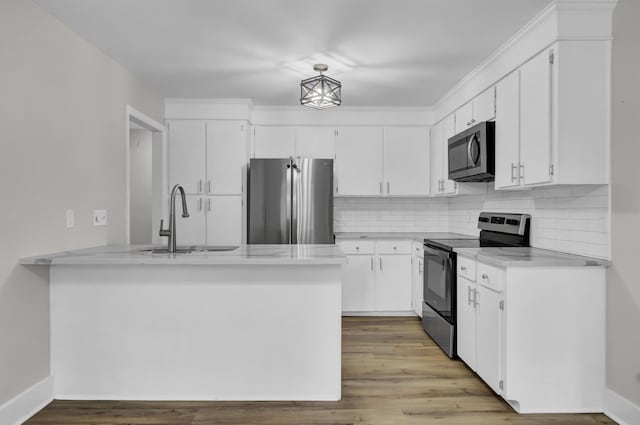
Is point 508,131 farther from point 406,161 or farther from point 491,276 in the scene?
point 406,161

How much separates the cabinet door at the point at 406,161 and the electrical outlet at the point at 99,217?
9.51 ft

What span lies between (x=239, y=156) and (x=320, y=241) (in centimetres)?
124

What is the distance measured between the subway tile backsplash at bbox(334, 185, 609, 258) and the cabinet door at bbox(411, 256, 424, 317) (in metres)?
0.68

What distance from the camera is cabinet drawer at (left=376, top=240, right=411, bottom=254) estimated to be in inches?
180

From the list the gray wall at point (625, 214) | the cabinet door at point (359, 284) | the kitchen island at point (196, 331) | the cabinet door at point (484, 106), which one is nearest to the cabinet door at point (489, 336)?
the gray wall at point (625, 214)

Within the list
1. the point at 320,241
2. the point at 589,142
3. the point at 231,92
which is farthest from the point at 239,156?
the point at 589,142

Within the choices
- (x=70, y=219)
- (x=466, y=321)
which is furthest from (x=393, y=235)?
(x=70, y=219)

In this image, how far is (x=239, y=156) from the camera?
14.8ft

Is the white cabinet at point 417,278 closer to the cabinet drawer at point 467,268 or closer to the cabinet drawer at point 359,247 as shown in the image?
the cabinet drawer at point 359,247

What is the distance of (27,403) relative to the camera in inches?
92.0

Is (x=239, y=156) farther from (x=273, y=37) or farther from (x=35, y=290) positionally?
(x=35, y=290)

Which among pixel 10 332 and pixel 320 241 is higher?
pixel 320 241

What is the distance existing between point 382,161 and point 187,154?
2134 millimetres

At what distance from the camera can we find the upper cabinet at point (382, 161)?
483cm
